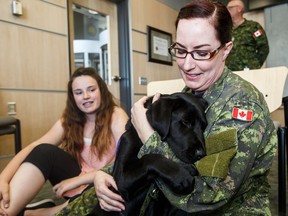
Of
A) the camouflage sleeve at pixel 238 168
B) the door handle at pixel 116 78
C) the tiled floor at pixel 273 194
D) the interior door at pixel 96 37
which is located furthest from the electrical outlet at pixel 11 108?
the camouflage sleeve at pixel 238 168

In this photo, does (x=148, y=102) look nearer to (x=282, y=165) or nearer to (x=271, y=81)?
(x=271, y=81)

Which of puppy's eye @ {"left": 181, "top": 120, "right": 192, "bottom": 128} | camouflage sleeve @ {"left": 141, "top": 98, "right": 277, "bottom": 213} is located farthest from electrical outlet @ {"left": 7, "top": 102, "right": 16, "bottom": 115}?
camouflage sleeve @ {"left": 141, "top": 98, "right": 277, "bottom": 213}

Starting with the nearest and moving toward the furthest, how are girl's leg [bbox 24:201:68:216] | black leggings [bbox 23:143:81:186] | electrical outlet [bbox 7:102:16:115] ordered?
black leggings [bbox 23:143:81:186] → girl's leg [bbox 24:201:68:216] → electrical outlet [bbox 7:102:16:115]

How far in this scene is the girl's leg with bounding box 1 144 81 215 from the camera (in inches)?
58.8

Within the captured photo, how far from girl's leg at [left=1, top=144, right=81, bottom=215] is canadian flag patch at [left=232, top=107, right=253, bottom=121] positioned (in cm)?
110

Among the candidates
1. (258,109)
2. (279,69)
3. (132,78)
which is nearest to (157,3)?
(132,78)

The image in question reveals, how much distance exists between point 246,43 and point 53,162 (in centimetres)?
252

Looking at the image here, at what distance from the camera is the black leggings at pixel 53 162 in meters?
1.58

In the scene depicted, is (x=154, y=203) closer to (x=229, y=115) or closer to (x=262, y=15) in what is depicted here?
(x=229, y=115)

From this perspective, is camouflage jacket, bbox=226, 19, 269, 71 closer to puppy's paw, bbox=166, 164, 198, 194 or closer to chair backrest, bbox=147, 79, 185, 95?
chair backrest, bbox=147, 79, 185, 95

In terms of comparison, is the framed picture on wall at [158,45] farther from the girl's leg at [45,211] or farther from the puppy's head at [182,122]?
the puppy's head at [182,122]

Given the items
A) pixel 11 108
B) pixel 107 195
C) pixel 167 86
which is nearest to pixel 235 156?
pixel 107 195

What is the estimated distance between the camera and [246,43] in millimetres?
3295

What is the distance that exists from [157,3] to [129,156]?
4.53 m
